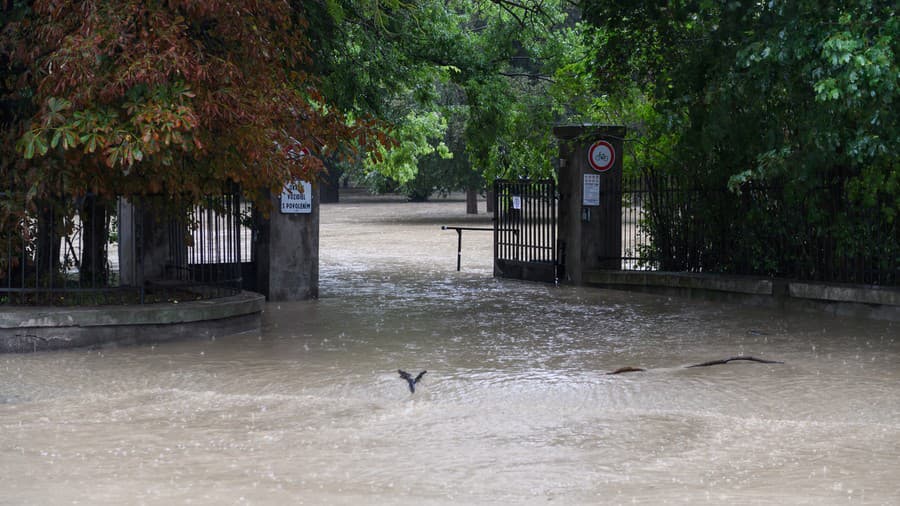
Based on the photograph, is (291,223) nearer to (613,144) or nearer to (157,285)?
(157,285)

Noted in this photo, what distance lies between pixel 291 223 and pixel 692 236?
6111 mm

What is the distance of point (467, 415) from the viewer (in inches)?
315

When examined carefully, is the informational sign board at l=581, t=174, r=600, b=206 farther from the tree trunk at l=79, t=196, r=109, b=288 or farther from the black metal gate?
the tree trunk at l=79, t=196, r=109, b=288

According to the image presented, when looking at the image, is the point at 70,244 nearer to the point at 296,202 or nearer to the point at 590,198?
the point at 296,202

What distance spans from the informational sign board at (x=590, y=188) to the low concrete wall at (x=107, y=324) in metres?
7.99

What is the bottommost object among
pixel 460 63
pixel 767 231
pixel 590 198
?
pixel 767 231

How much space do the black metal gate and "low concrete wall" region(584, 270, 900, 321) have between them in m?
1.27

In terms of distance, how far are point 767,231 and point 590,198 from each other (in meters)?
3.61

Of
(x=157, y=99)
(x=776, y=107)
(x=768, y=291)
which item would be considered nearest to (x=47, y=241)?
(x=157, y=99)

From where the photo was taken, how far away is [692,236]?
1756 cm

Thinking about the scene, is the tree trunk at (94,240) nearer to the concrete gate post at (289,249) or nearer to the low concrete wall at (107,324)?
the low concrete wall at (107,324)

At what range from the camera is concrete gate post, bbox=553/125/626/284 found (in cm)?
1864

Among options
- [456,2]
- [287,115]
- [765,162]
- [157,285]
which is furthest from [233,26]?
[456,2]

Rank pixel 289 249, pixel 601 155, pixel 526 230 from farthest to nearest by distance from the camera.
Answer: pixel 526 230 → pixel 601 155 → pixel 289 249
